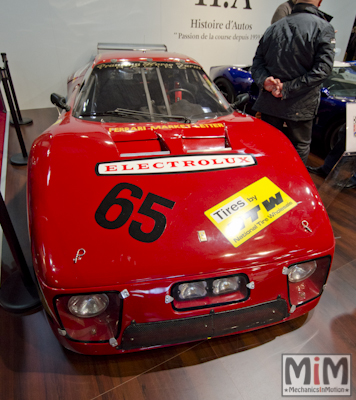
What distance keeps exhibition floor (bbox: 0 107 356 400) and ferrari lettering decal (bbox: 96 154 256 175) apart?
2.71ft

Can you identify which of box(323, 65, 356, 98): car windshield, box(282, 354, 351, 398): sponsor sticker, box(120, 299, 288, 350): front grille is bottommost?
box(282, 354, 351, 398): sponsor sticker

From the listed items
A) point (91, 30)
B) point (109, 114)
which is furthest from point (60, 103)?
point (91, 30)

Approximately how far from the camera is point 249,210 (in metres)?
1.20

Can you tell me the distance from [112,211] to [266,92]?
6.15ft

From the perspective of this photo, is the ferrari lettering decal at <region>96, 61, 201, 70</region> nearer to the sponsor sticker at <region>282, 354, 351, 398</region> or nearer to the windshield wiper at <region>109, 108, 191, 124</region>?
the windshield wiper at <region>109, 108, 191, 124</region>

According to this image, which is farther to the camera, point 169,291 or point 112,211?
point 112,211

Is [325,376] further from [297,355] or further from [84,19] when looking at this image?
[84,19]

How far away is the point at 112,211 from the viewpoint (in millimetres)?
1126

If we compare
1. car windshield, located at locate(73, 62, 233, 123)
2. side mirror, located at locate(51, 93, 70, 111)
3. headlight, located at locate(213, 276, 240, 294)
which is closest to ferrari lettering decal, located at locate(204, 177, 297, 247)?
headlight, located at locate(213, 276, 240, 294)

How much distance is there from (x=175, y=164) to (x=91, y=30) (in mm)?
4289

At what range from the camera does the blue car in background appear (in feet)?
10.3

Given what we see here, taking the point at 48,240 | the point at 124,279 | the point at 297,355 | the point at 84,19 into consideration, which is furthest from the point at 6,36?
the point at 297,355

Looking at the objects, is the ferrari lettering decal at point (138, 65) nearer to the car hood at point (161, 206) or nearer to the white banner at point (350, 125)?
the car hood at point (161, 206)

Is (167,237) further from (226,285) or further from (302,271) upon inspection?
(302,271)
